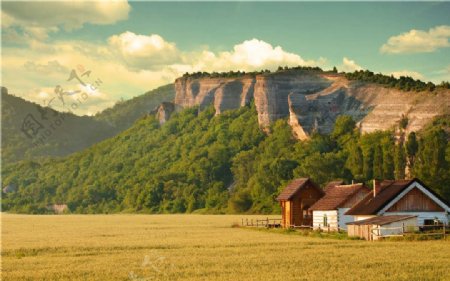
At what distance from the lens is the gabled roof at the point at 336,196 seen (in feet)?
231

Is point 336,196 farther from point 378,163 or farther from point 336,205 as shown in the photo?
point 378,163

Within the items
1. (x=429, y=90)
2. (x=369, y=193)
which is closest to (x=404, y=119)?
(x=429, y=90)

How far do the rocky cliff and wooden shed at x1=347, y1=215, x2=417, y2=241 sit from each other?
8917cm

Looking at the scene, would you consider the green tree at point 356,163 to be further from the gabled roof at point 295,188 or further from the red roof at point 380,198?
the red roof at point 380,198

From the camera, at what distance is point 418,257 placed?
122 feet

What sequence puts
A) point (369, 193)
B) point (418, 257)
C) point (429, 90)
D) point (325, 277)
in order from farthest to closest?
point (429, 90)
point (369, 193)
point (418, 257)
point (325, 277)

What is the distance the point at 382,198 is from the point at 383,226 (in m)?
7.53

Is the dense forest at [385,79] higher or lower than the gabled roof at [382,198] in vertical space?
higher

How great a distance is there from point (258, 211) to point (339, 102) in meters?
42.0

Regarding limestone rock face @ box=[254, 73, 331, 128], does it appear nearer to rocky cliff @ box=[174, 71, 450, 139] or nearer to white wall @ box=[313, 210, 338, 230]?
rocky cliff @ box=[174, 71, 450, 139]

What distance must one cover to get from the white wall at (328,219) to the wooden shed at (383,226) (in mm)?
14638

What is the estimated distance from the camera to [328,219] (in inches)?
2864

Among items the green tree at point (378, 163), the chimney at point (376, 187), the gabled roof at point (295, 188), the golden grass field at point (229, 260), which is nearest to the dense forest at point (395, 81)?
the green tree at point (378, 163)

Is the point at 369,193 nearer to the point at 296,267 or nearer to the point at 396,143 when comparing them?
the point at 296,267
